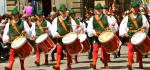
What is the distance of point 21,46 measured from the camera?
15.0m

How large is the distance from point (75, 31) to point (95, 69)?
1157 mm

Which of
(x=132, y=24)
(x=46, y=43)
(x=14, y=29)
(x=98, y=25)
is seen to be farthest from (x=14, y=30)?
(x=132, y=24)

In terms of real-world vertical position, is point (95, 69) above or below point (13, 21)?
below

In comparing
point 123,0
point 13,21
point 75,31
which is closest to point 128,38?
point 75,31

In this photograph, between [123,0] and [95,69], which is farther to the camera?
[123,0]

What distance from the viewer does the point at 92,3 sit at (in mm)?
34312

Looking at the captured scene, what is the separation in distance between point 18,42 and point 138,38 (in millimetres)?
3040

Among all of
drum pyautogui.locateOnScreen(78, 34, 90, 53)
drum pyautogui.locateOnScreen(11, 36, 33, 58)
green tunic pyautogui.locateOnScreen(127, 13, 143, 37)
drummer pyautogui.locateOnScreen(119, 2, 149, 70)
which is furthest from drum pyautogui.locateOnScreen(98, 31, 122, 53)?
drum pyautogui.locateOnScreen(11, 36, 33, 58)

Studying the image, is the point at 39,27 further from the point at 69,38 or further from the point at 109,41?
the point at 109,41

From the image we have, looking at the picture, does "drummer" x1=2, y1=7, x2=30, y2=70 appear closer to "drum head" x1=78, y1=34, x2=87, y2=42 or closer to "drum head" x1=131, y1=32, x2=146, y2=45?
"drum head" x1=78, y1=34, x2=87, y2=42

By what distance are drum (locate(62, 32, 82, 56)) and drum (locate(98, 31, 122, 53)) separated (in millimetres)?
630

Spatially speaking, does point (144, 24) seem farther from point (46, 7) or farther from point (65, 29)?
point (46, 7)

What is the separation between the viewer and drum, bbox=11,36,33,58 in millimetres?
15046

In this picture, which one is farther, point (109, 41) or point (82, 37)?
point (82, 37)
